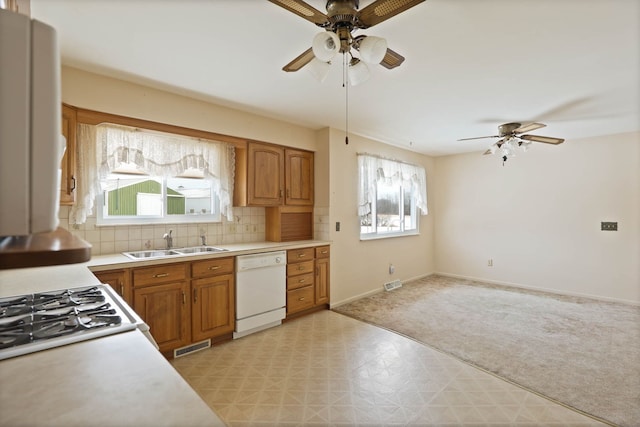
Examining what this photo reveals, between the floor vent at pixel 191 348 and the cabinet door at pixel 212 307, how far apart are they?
54 millimetres

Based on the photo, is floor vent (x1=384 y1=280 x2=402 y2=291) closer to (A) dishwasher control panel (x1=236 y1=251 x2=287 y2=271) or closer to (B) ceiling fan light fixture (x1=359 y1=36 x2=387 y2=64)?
(A) dishwasher control panel (x1=236 y1=251 x2=287 y2=271)

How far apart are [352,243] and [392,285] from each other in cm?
117

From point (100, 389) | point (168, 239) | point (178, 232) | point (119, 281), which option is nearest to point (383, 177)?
point (178, 232)

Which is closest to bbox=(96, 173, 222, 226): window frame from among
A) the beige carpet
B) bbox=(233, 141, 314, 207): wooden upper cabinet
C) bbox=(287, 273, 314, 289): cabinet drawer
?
bbox=(233, 141, 314, 207): wooden upper cabinet

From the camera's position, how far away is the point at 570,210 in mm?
4582

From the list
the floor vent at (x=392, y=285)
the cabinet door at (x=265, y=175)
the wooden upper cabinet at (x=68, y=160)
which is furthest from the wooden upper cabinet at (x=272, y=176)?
the floor vent at (x=392, y=285)

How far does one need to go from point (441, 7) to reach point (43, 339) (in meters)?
2.31

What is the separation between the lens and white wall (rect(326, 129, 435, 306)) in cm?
409

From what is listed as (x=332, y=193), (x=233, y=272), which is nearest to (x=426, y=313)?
(x=332, y=193)

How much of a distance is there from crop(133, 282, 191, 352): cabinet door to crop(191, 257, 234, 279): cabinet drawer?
144 mm

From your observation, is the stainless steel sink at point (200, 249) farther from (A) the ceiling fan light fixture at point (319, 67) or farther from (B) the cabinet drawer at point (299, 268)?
(A) the ceiling fan light fixture at point (319, 67)

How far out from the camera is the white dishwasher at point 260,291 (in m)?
3.08

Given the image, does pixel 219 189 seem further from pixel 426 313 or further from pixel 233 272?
pixel 426 313

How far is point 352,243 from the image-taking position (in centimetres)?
435
